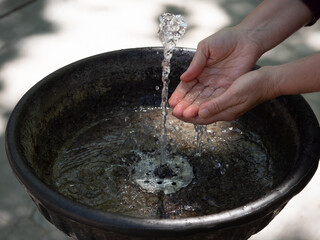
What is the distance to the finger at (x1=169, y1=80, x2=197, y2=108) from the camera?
1.40m

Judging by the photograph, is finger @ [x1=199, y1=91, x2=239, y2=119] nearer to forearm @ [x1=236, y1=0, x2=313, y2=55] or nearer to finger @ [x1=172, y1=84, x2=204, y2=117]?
finger @ [x1=172, y1=84, x2=204, y2=117]

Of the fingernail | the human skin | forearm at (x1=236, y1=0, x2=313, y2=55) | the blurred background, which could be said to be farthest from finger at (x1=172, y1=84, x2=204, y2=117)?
the blurred background

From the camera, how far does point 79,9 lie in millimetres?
3170

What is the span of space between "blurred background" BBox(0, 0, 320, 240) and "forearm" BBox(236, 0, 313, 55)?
31.1 inches

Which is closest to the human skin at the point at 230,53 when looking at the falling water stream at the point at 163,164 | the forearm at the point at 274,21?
the forearm at the point at 274,21

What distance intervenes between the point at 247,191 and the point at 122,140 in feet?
1.49

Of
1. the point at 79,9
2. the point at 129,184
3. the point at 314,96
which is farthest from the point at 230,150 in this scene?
the point at 79,9

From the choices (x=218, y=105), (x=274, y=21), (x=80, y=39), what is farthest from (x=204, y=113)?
(x=80, y=39)

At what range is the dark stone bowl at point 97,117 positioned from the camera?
88 cm

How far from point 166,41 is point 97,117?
36 centimetres

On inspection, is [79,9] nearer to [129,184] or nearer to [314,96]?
[314,96]

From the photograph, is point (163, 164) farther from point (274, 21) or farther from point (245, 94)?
point (274, 21)

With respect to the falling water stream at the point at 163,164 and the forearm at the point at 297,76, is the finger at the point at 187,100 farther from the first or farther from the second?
the forearm at the point at 297,76

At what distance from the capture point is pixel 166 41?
1424mm
